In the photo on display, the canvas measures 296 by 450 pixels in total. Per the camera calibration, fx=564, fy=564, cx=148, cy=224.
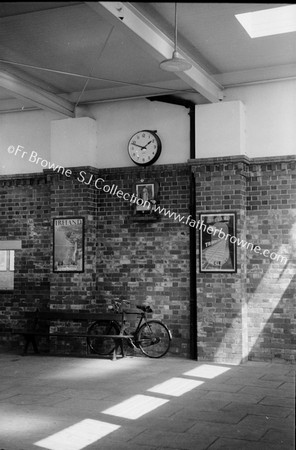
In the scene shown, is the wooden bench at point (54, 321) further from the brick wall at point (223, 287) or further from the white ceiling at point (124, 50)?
the white ceiling at point (124, 50)

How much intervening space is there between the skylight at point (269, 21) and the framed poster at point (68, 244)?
4511 millimetres

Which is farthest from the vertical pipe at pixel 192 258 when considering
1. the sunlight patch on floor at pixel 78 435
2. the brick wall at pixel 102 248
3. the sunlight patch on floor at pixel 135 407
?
the sunlight patch on floor at pixel 78 435

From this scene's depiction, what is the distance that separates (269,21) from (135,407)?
5100mm

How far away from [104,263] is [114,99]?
3000 millimetres

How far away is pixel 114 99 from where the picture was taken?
10305mm

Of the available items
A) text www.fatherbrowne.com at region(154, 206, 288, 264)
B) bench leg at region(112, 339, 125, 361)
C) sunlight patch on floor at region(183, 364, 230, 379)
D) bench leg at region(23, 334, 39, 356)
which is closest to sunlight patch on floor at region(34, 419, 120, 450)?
sunlight patch on floor at region(183, 364, 230, 379)

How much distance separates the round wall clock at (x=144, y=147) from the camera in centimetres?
990

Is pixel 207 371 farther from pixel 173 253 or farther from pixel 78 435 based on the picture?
pixel 78 435

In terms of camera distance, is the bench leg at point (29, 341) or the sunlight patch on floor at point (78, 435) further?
the bench leg at point (29, 341)

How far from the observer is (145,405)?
6.34 metres

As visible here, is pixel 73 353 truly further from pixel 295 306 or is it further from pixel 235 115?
pixel 235 115

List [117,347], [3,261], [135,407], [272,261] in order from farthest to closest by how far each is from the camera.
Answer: [3,261] < [117,347] < [272,261] < [135,407]

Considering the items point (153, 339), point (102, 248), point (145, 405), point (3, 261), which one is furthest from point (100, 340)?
point (145, 405)

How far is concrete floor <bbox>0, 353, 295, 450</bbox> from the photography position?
5.02m
